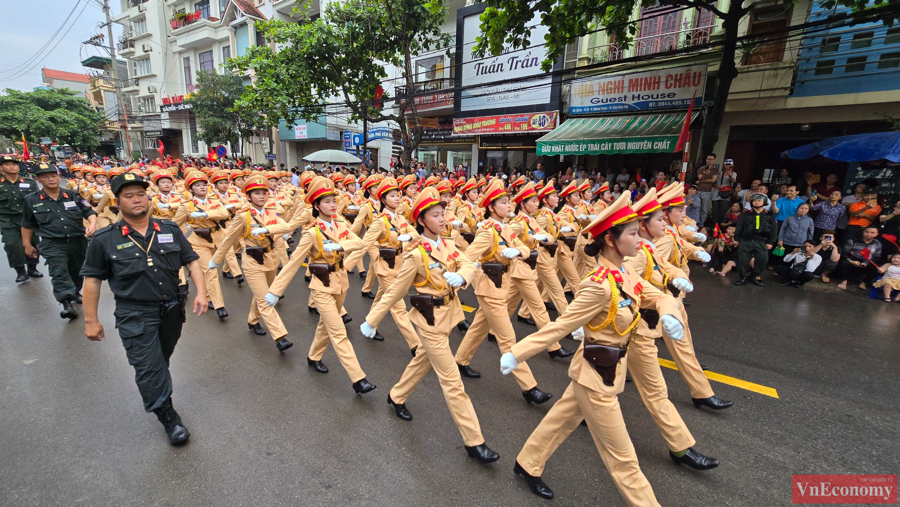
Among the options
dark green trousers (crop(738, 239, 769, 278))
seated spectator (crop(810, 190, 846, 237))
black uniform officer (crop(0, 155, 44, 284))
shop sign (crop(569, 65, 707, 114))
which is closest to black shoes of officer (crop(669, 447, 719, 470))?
dark green trousers (crop(738, 239, 769, 278))

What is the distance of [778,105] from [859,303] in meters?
6.90

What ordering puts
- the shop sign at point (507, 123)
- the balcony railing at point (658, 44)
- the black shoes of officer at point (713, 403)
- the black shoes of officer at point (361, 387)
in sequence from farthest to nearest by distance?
the shop sign at point (507, 123), the balcony railing at point (658, 44), the black shoes of officer at point (361, 387), the black shoes of officer at point (713, 403)

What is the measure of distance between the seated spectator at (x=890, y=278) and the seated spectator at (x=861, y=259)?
45cm

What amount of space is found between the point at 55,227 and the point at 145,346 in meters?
4.25

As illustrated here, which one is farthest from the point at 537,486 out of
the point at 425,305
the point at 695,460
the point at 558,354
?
the point at 558,354

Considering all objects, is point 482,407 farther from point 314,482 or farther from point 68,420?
point 68,420

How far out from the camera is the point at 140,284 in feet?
9.77

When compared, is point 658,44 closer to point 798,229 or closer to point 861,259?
point 798,229

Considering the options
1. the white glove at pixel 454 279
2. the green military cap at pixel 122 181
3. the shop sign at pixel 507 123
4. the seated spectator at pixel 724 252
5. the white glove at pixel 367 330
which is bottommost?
the seated spectator at pixel 724 252

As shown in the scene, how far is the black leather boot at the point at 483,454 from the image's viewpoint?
2867 mm

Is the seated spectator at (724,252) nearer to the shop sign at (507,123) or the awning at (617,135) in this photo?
the awning at (617,135)

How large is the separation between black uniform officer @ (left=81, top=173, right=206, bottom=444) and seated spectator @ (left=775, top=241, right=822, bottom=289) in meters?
9.97

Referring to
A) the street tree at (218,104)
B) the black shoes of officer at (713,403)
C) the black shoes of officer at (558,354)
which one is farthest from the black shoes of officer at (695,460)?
the street tree at (218,104)

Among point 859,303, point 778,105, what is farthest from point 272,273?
point 778,105
